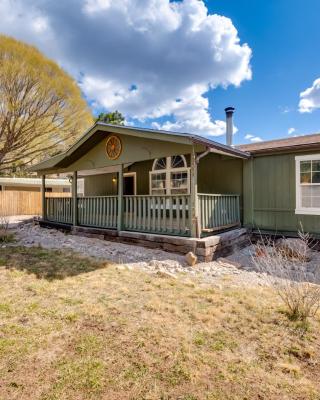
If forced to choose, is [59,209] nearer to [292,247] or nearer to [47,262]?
[47,262]

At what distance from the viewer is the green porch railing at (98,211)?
851cm

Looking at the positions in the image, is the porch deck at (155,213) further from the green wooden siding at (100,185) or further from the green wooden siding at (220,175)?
the green wooden siding at (100,185)

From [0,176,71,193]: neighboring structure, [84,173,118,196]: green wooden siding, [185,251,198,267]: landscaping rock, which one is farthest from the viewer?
[0,176,71,193]: neighboring structure

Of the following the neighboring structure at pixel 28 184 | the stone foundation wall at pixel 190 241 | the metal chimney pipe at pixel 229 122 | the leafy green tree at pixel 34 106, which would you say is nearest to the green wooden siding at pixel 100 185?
the leafy green tree at pixel 34 106

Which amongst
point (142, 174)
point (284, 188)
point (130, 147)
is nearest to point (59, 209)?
point (142, 174)

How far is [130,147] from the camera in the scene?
7898 millimetres

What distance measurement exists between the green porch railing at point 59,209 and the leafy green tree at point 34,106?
5.58 meters

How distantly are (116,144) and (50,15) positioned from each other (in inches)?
222

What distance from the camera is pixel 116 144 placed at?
8.34 m

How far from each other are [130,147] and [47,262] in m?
4.12

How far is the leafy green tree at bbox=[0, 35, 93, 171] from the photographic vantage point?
43.4ft

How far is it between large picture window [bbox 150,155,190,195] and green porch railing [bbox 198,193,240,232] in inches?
71.8

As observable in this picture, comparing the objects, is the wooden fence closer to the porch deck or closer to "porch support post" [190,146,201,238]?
the porch deck

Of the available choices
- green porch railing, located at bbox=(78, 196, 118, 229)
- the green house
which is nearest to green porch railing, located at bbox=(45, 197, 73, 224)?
the green house
